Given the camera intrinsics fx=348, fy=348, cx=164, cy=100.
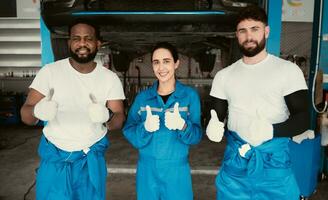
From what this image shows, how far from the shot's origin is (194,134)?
5.75 ft

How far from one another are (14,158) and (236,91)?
316 cm

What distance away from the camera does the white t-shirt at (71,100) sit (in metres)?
1.70

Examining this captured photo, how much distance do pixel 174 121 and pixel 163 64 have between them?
12.7 inches

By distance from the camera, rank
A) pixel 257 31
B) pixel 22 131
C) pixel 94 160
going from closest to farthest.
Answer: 1. pixel 257 31
2. pixel 94 160
3. pixel 22 131

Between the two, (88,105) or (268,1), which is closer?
(88,105)

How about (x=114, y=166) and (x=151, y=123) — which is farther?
(x=114, y=166)

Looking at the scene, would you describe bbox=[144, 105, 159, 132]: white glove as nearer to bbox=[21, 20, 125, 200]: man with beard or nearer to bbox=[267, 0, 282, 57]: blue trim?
bbox=[21, 20, 125, 200]: man with beard

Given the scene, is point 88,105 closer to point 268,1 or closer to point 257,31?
point 257,31

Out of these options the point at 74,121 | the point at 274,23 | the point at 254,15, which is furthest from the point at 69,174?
the point at 274,23

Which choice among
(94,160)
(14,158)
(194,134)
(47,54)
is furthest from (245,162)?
(14,158)

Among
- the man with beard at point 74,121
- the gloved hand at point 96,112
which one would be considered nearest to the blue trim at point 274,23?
the man with beard at point 74,121

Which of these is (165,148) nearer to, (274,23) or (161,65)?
(161,65)

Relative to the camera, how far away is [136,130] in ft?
5.85

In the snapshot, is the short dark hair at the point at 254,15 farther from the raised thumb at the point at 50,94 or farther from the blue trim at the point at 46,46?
the blue trim at the point at 46,46
